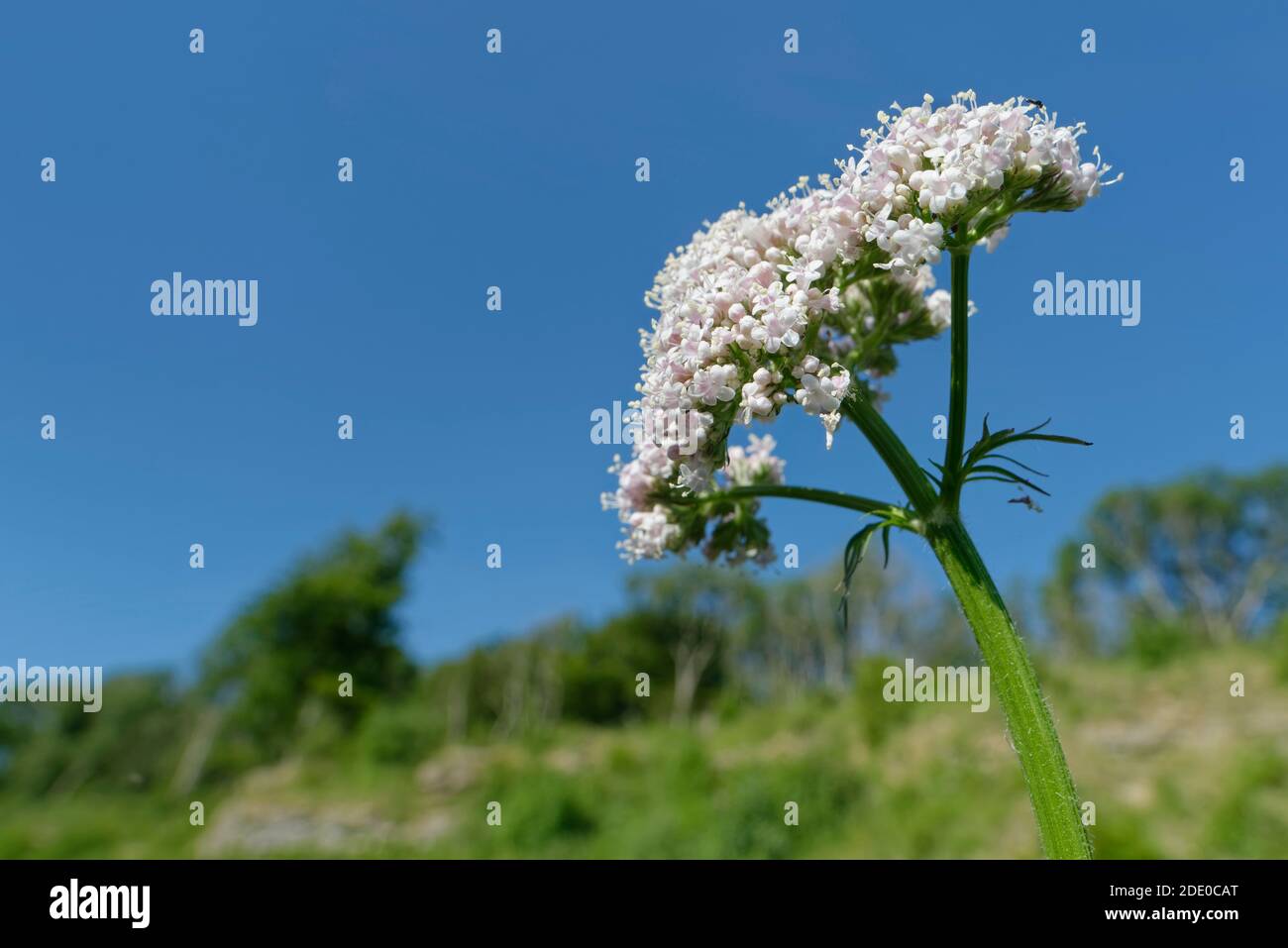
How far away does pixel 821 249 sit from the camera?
2.20 metres

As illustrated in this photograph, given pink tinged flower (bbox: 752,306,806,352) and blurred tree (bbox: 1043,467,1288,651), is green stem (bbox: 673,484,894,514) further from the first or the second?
blurred tree (bbox: 1043,467,1288,651)

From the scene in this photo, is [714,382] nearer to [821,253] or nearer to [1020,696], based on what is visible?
[821,253]

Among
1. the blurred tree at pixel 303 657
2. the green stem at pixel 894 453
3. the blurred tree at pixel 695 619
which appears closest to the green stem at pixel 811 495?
the green stem at pixel 894 453

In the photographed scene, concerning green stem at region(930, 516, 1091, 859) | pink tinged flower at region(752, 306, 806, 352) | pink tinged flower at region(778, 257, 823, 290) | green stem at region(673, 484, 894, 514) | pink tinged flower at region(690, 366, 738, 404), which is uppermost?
pink tinged flower at region(778, 257, 823, 290)

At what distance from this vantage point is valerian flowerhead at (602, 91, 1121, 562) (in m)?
2.16

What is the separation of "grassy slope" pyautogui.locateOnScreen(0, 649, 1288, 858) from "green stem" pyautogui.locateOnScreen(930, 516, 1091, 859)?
14223 mm

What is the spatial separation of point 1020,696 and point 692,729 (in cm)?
3955

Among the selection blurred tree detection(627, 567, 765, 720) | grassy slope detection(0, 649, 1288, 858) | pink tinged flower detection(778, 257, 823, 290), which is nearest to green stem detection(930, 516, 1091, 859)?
pink tinged flower detection(778, 257, 823, 290)

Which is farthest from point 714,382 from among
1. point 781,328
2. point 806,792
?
point 806,792

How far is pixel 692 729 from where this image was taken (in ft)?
129

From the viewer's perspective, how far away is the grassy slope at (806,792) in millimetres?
15969

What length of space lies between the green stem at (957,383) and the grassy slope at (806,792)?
47.4 feet
